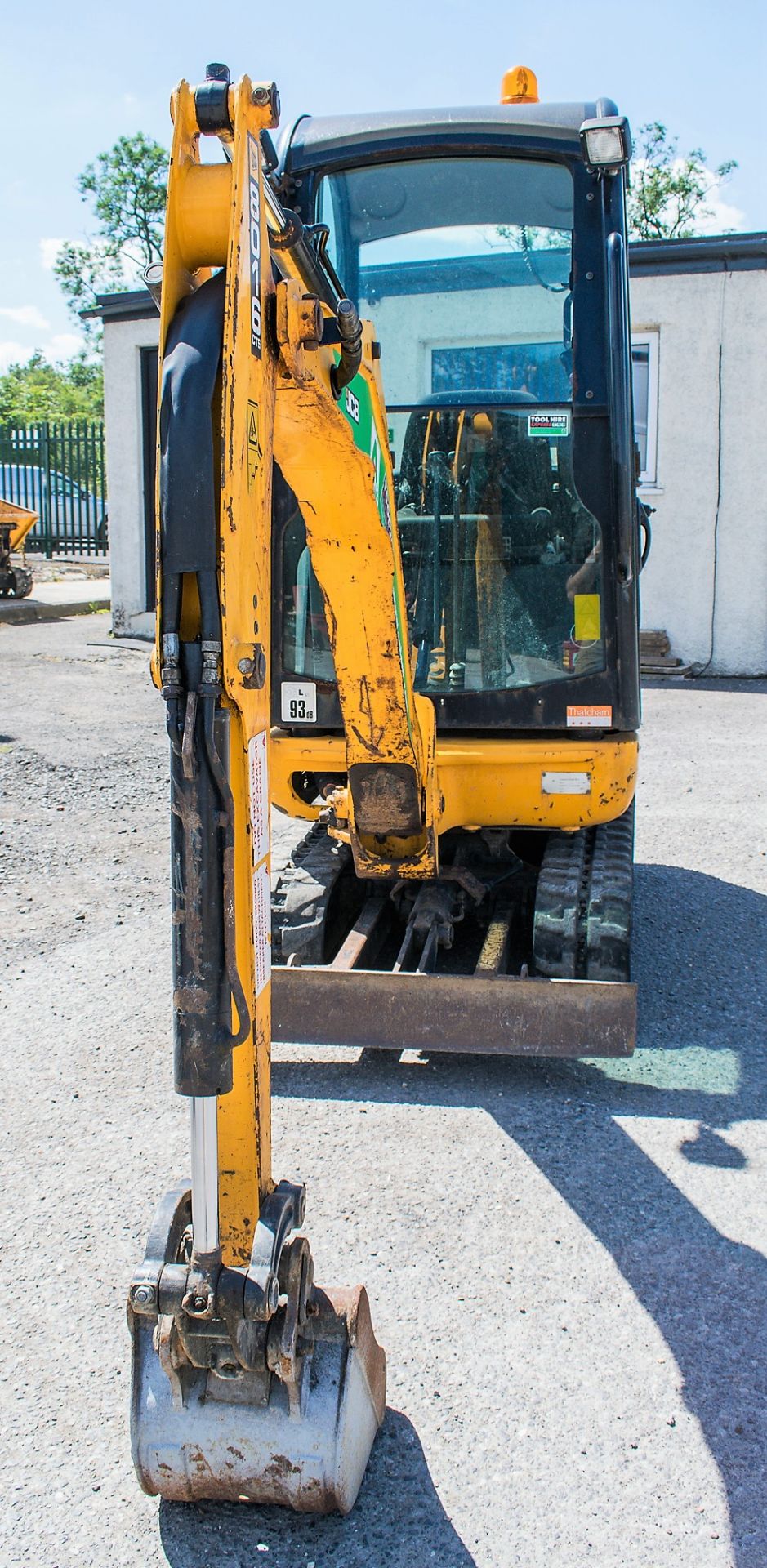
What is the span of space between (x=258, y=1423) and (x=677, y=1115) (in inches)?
80.8

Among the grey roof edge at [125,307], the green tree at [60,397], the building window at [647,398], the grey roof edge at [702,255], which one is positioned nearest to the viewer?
the grey roof edge at [702,255]

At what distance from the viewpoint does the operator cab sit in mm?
4266

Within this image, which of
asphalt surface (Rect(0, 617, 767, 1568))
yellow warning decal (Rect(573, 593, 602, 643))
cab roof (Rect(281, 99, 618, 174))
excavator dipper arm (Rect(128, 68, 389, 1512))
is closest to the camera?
excavator dipper arm (Rect(128, 68, 389, 1512))

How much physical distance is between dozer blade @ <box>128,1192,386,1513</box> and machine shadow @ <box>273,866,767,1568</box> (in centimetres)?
78

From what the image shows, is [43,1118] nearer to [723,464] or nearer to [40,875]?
[40,875]

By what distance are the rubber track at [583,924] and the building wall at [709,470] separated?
9211 millimetres

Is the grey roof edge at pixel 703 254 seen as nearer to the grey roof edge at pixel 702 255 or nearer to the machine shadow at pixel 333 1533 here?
the grey roof edge at pixel 702 255

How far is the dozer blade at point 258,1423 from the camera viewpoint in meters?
2.27

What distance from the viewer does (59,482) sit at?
24.7 m

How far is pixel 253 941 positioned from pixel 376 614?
4.85 feet

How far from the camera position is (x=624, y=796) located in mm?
4547

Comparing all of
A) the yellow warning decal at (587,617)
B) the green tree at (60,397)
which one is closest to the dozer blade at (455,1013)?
the yellow warning decal at (587,617)

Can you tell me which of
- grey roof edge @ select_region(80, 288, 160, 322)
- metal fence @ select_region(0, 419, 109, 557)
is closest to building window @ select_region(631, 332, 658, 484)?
grey roof edge @ select_region(80, 288, 160, 322)

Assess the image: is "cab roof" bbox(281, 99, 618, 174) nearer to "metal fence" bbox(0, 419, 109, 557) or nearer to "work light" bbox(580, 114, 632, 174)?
"work light" bbox(580, 114, 632, 174)
